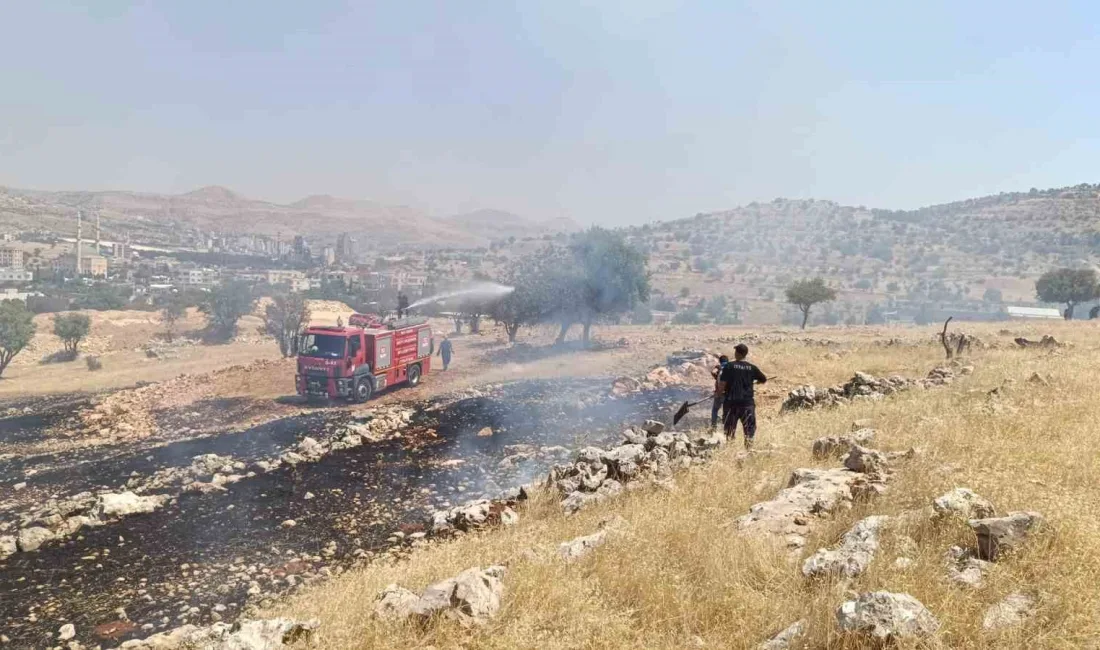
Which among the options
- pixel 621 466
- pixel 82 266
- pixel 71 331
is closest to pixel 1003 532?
pixel 621 466

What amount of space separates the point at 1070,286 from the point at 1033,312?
11.8m

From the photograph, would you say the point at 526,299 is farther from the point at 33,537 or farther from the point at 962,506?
the point at 962,506

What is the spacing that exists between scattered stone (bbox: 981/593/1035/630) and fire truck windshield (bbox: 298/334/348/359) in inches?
720

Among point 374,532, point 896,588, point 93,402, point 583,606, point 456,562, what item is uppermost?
point 896,588

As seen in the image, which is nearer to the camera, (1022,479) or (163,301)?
(1022,479)

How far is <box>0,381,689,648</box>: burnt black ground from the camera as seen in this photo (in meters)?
7.74

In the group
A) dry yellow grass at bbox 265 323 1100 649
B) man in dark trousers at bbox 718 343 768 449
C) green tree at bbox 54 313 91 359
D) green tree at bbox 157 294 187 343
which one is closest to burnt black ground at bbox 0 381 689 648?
dry yellow grass at bbox 265 323 1100 649

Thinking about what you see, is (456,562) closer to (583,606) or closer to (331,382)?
(583,606)

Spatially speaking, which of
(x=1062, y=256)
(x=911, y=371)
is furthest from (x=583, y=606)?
(x=1062, y=256)

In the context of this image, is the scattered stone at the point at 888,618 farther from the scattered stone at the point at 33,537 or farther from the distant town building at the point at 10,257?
the distant town building at the point at 10,257

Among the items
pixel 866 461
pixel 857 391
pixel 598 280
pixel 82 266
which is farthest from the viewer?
pixel 82 266

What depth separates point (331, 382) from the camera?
19.7 m

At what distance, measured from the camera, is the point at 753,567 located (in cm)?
480

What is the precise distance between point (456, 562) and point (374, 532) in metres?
4.23
